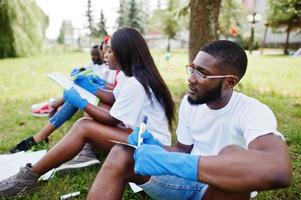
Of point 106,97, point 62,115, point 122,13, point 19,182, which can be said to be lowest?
point 19,182

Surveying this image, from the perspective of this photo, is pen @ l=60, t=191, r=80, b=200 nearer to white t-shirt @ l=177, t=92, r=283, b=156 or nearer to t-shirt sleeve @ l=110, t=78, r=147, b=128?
t-shirt sleeve @ l=110, t=78, r=147, b=128

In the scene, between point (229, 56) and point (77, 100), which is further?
point (77, 100)

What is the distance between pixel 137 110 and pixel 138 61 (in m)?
0.42

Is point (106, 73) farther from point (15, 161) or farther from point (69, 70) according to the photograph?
point (69, 70)

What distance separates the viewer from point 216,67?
1.68m

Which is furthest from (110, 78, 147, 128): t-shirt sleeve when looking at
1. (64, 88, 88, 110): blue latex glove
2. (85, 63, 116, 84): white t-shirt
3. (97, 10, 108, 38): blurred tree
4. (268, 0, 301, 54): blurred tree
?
(97, 10, 108, 38): blurred tree

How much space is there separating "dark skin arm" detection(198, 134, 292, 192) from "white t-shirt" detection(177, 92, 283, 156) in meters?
0.15

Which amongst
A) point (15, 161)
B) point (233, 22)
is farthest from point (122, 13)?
point (15, 161)

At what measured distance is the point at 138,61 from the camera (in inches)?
97.6

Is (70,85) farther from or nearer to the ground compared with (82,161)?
farther from the ground

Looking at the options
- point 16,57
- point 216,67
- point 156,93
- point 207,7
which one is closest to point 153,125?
point 156,93

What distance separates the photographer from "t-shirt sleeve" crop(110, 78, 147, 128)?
2217mm

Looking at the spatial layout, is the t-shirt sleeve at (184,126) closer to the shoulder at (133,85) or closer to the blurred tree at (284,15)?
the shoulder at (133,85)

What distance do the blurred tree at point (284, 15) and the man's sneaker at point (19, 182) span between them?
711 inches
